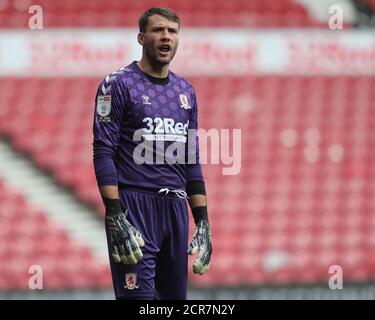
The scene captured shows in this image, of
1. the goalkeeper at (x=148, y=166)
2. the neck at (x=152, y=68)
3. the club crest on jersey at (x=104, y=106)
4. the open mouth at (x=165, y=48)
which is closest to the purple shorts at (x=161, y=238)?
the goalkeeper at (x=148, y=166)

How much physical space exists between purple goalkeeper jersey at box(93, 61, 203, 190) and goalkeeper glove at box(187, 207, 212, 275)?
0.20 meters

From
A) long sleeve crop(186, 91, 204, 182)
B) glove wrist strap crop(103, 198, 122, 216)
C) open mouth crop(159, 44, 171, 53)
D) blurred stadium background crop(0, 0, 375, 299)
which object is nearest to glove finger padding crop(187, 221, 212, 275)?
long sleeve crop(186, 91, 204, 182)

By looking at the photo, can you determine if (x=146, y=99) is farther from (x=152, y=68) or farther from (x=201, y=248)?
(x=201, y=248)

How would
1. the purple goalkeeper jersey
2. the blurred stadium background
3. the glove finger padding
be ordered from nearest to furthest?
the purple goalkeeper jersey
the glove finger padding
the blurred stadium background

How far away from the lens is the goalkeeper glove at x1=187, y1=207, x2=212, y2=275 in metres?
4.86

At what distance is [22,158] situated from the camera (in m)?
10.1

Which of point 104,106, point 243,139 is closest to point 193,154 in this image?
point 104,106

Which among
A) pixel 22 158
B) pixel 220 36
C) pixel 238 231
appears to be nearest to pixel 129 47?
pixel 220 36

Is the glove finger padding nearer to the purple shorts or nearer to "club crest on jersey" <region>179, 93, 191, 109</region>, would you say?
the purple shorts

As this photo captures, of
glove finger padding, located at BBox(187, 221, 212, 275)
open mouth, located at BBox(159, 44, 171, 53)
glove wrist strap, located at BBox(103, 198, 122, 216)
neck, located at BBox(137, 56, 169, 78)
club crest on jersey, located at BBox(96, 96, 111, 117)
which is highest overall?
open mouth, located at BBox(159, 44, 171, 53)

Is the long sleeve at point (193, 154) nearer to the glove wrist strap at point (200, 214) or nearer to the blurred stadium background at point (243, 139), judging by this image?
the glove wrist strap at point (200, 214)

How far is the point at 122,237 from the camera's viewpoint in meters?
4.62

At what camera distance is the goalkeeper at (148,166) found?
4.70 metres

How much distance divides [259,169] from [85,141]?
1.80 metres
